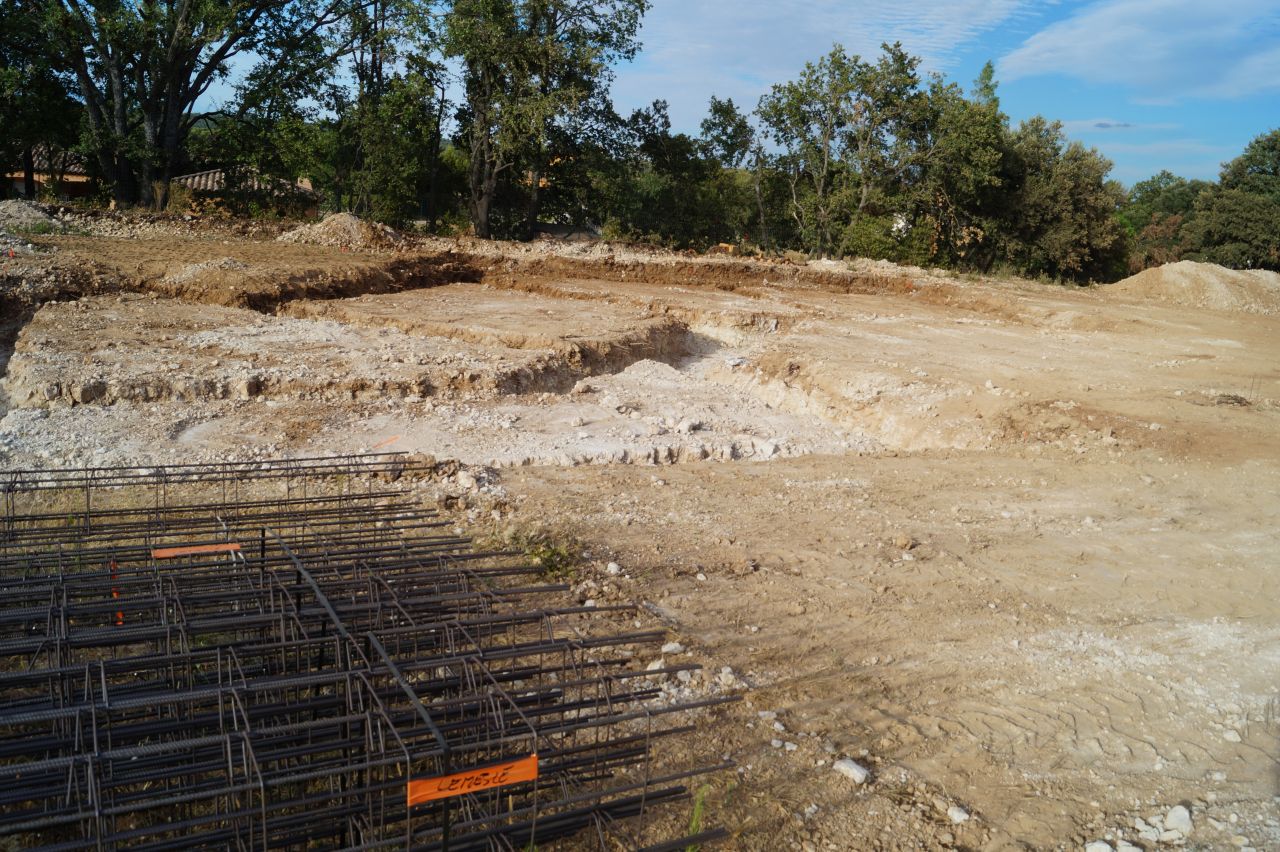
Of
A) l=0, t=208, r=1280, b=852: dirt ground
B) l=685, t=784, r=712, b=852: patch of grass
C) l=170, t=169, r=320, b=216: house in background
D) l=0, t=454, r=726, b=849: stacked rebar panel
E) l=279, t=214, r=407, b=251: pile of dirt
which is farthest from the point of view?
l=170, t=169, r=320, b=216: house in background

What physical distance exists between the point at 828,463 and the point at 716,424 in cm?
200

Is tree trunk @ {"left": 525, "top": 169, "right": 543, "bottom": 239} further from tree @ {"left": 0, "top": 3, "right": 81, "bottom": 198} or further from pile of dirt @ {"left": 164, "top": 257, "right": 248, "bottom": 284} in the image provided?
tree @ {"left": 0, "top": 3, "right": 81, "bottom": 198}

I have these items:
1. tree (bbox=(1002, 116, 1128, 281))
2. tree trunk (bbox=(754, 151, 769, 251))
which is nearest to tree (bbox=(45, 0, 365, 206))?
tree trunk (bbox=(754, 151, 769, 251))

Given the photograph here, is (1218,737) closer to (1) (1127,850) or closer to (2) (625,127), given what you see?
(1) (1127,850)

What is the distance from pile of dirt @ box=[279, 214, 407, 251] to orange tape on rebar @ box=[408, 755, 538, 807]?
16.6 metres

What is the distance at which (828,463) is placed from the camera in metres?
9.12

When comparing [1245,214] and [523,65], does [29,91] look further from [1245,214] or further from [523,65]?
[1245,214]

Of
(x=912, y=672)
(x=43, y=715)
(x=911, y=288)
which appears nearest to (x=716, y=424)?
(x=912, y=672)

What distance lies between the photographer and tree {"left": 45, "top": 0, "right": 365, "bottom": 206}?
1866cm

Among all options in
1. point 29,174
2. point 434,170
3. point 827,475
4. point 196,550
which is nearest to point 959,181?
point 434,170

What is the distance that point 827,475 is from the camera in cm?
861

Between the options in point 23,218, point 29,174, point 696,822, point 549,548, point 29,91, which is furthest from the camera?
point 29,174

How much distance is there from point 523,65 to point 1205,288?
20123 mm

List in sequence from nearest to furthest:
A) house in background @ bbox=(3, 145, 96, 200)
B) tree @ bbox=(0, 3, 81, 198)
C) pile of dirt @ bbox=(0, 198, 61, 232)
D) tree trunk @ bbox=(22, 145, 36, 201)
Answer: pile of dirt @ bbox=(0, 198, 61, 232) < tree @ bbox=(0, 3, 81, 198) < house in background @ bbox=(3, 145, 96, 200) < tree trunk @ bbox=(22, 145, 36, 201)
